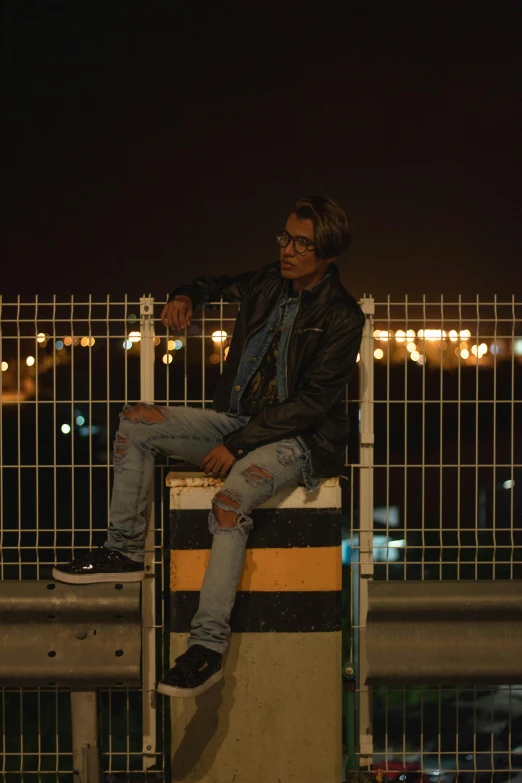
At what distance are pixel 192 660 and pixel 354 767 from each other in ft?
4.58

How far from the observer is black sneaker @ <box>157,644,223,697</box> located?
3.40m

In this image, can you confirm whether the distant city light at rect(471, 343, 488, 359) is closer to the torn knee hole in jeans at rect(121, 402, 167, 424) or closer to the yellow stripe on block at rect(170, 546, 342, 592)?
the yellow stripe on block at rect(170, 546, 342, 592)

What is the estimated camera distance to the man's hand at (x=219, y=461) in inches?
151

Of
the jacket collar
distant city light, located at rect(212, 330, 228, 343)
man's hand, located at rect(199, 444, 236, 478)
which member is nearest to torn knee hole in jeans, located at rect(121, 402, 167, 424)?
man's hand, located at rect(199, 444, 236, 478)

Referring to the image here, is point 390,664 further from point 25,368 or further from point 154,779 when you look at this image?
point 25,368

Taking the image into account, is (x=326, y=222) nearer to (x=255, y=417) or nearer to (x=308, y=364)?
(x=308, y=364)

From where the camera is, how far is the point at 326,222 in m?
4.07

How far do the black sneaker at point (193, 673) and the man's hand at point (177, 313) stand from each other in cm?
152

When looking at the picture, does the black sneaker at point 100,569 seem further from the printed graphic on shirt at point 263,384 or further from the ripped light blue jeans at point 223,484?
the printed graphic on shirt at point 263,384

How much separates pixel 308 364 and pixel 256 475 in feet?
2.14

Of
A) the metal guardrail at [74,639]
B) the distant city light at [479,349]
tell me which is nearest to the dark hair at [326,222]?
the distant city light at [479,349]

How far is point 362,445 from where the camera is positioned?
4.40m

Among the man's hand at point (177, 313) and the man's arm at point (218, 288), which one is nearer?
the man's hand at point (177, 313)

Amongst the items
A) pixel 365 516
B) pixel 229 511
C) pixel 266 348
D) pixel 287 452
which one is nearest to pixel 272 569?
pixel 229 511
